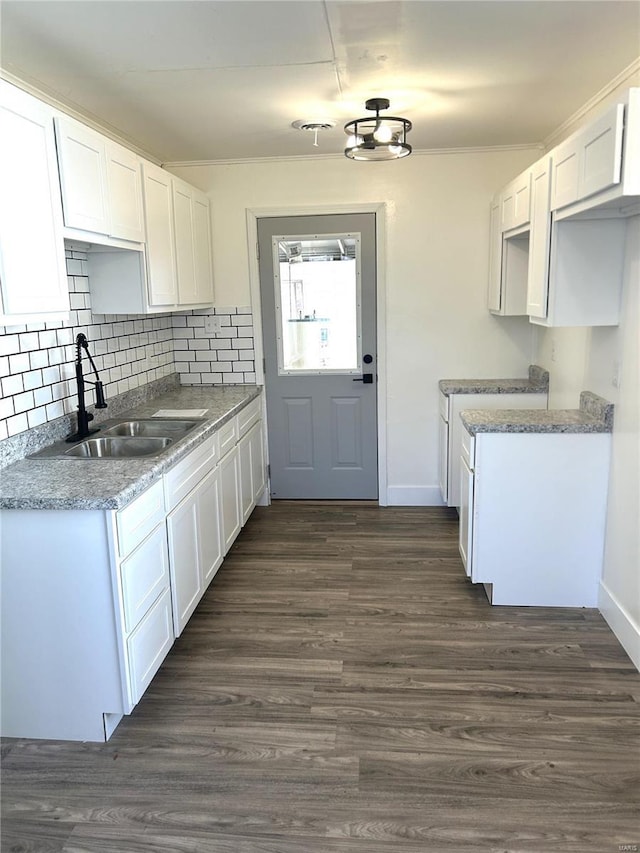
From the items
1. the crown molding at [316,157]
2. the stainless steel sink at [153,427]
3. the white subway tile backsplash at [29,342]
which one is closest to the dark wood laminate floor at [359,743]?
the stainless steel sink at [153,427]

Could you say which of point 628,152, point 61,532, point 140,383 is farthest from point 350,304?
point 61,532

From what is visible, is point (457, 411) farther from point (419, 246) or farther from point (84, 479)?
point (84, 479)

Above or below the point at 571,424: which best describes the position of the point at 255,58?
above

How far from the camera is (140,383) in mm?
3885

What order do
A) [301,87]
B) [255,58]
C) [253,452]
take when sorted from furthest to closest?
1. [253,452]
2. [301,87]
3. [255,58]

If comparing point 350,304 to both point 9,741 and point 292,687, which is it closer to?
point 292,687

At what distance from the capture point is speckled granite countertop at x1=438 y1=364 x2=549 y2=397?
13.0ft

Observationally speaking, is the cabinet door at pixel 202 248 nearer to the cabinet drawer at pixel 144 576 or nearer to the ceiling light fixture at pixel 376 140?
the ceiling light fixture at pixel 376 140

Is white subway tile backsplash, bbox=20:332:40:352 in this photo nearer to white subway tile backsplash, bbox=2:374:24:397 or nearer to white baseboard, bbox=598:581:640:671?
white subway tile backsplash, bbox=2:374:24:397

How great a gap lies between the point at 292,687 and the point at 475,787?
0.81 m

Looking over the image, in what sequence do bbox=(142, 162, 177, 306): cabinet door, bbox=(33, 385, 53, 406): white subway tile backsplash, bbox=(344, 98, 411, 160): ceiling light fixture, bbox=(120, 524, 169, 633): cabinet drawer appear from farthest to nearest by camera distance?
bbox=(142, 162, 177, 306): cabinet door, bbox=(344, 98, 411, 160): ceiling light fixture, bbox=(33, 385, 53, 406): white subway tile backsplash, bbox=(120, 524, 169, 633): cabinet drawer

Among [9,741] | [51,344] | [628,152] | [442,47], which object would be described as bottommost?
[9,741]

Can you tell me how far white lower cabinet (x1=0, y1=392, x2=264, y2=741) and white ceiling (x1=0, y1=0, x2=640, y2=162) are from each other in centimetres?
163

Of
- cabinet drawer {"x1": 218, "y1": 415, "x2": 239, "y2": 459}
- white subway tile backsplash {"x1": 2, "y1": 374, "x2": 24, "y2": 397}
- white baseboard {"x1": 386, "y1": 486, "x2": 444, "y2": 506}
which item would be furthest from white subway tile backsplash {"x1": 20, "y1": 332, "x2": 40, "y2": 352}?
white baseboard {"x1": 386, "y1": 486, "x2": 444, "y2": 506}
